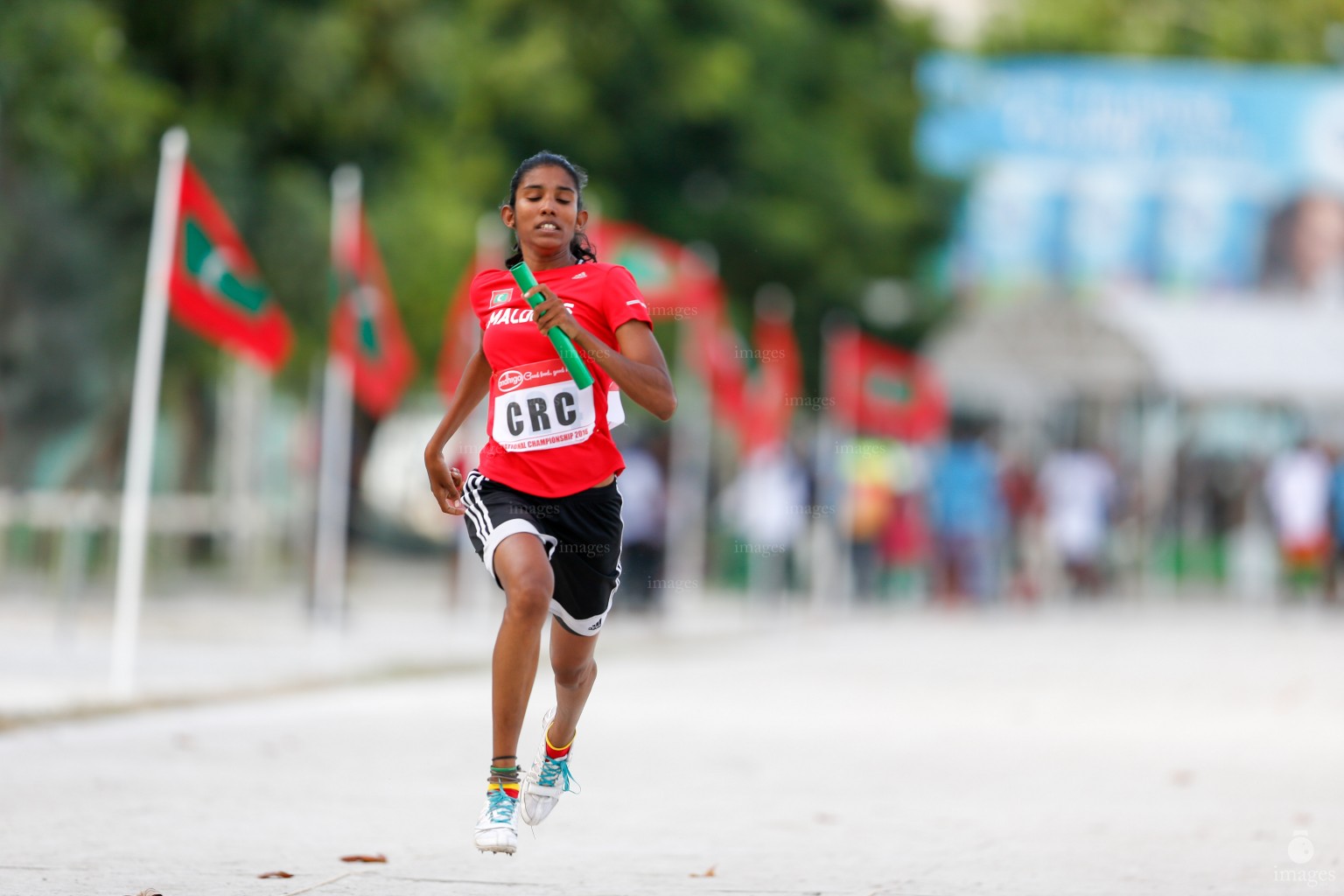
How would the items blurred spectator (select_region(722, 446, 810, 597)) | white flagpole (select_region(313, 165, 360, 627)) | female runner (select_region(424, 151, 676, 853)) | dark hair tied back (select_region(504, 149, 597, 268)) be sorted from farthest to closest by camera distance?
blurred spectator (select_region(722, 446, 810, 597))
white flagpole (select_region(313, 165, 360, 627))
dark hair tied back (select_region(504, 149, 597, 268))
female runner (select_region(424, 151, 676, 853))

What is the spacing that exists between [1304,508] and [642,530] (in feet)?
30.4

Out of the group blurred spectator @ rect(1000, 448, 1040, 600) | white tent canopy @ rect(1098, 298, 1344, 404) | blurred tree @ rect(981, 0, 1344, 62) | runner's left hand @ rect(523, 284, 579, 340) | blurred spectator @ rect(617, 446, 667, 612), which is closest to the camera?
runner's left hand @ rect(523, 284, 579, 340)

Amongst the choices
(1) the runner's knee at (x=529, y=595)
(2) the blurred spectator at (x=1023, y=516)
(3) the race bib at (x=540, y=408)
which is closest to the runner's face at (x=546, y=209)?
(3) the race bib at (x=540, y=408)

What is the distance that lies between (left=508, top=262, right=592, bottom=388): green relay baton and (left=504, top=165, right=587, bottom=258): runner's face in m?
0.26

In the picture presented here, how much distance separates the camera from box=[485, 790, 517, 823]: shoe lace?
7133mm

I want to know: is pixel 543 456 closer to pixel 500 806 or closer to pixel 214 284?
pixel 500 806

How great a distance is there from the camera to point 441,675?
1698 centimetres

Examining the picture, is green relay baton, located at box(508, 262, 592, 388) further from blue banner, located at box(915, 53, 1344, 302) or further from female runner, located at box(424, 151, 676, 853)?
blue banner, located at box(915, 53, 1344, 302)

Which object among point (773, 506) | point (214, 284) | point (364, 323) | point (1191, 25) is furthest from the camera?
point (1191, 25)

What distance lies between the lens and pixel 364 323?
62.5 ft

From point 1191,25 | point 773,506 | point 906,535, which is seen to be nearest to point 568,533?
point 773,506

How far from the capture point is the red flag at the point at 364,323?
1878cm

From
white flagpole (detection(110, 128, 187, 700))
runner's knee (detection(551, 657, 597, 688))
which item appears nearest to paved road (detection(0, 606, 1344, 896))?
runner's knee (detection(551, 657, 597, 688))

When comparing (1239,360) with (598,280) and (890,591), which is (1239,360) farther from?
(598,280)
